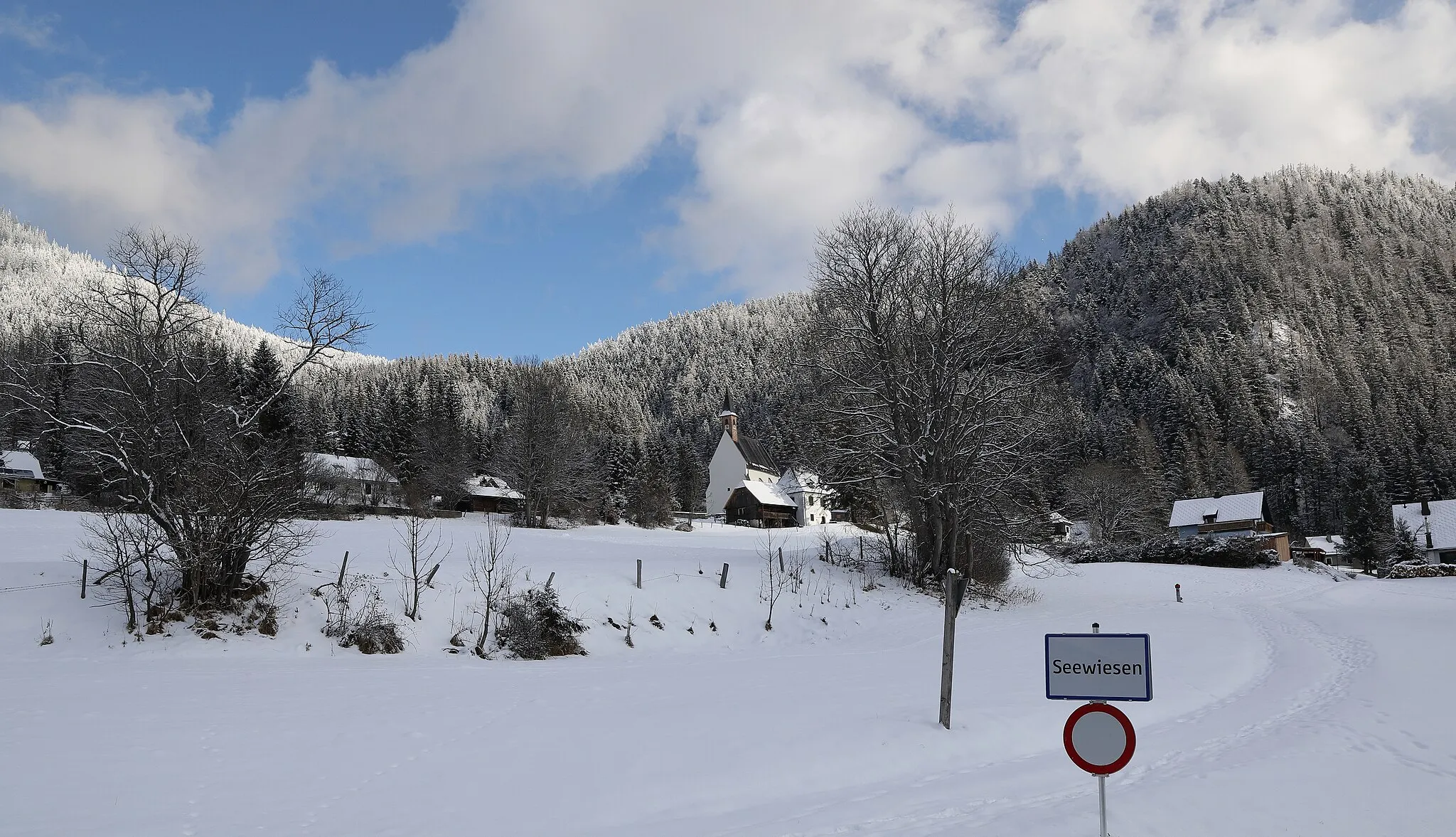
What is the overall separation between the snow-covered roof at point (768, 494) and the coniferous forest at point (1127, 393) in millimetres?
9290

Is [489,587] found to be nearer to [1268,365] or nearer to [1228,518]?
[1228,518]

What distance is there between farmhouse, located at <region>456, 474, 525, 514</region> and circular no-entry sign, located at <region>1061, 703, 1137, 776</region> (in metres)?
66.5

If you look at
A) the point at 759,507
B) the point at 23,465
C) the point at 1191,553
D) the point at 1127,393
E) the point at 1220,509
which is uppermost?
the point at 1127,393

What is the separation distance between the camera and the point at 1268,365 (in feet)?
442

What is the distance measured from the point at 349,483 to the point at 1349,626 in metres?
55.7

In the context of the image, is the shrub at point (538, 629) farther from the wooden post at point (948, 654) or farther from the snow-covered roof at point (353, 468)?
the snow-covered roof at point (353, 468)

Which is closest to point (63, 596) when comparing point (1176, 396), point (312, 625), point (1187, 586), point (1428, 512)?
point (312, 625)

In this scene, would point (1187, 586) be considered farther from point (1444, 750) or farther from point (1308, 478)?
point (1308, 478)

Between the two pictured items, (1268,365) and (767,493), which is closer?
(767,493)

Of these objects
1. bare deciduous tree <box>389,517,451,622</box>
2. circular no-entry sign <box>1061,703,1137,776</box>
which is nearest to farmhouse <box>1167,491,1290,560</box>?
bare deciduous tree <box>389,517,451,622</box>

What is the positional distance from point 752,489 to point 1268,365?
10855cm

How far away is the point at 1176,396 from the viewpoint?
115812mm

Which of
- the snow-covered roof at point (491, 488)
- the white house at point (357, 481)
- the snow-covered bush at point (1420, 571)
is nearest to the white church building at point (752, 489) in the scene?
the snow-covered roof at point (491, 488)

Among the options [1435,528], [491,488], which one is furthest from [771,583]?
[1435,528]
